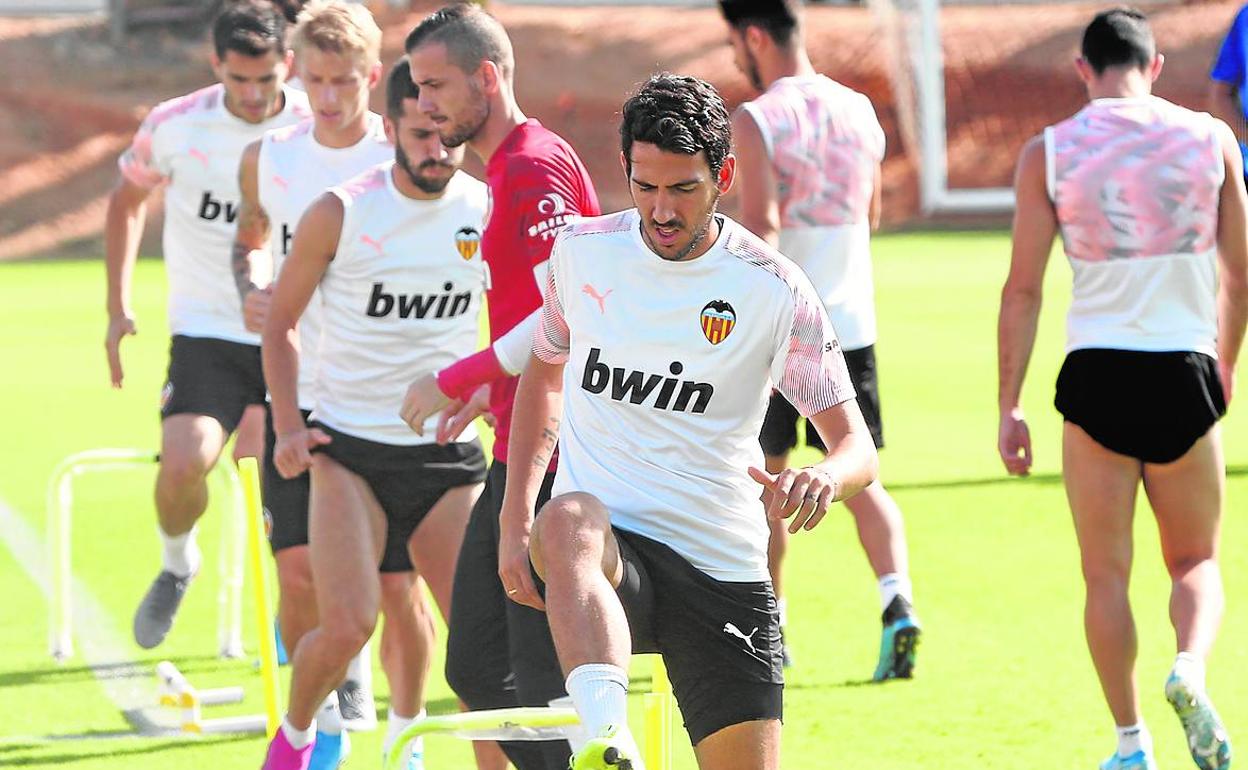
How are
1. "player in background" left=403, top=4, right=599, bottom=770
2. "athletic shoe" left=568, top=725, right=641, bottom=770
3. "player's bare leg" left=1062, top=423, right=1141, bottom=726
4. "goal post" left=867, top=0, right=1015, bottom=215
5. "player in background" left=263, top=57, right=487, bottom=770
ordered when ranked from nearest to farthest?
"athletic shoe" left=568, top=725, right=641, bottom=770, "player in background" left=403, top=4, right=599, bottom=770, "player in background" left=263, top=57, right=487, bottom=770, "player's bare leg" left=1062, top=423, right=1141, bottom=726, "goal post" left=867, top=0, right=1015, bottom=215

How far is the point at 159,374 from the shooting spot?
16.9 metres

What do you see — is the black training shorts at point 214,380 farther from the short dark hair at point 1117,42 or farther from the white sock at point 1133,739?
the white sock at point 1133,739

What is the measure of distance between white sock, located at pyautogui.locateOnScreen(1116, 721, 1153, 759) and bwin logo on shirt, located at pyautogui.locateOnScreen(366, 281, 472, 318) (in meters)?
2.50

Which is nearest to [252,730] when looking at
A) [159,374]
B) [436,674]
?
[436,674]

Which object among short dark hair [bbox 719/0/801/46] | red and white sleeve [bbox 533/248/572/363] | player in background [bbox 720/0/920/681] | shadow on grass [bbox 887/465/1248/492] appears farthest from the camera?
shadow on grass [bbox 887/465/1248/492]

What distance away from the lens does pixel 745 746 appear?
4879 millimetres

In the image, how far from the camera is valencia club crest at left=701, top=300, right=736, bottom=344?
4793 millimetres

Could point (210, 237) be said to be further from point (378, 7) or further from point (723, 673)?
point (378, 7)

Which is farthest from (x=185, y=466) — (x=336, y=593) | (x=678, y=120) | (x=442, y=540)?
(x=678, y=120)

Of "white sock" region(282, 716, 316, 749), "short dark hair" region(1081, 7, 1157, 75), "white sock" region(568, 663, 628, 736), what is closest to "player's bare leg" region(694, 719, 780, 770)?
"white sock" region(568, 663, 628, 736)

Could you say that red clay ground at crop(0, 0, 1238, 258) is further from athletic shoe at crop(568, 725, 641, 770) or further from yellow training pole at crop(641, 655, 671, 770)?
athletic shoe at crop(568, 725, 641, 770)

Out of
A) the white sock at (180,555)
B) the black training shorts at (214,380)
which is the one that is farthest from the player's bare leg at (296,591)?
the black training shorts at (214,380)

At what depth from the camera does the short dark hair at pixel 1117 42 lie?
6.65 metres

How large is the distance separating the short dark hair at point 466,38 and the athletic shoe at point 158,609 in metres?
3.45
